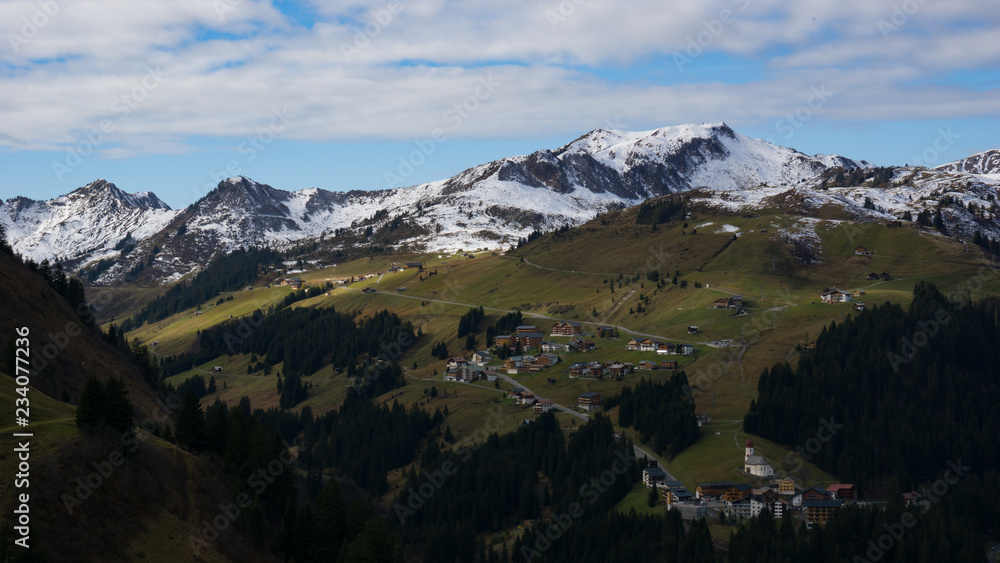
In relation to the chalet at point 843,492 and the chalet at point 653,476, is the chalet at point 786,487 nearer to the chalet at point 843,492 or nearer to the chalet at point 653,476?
the chalet at point 843,492

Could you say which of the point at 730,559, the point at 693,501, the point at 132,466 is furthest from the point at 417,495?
the point at 132,466

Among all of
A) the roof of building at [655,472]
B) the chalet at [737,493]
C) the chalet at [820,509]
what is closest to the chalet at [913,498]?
the chalet at [820,509]

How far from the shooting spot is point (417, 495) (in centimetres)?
17188

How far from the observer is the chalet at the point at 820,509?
136 metres

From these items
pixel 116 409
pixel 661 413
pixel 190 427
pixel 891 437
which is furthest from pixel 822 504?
pixel 116 409

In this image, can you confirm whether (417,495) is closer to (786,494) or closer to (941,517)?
(786,494)

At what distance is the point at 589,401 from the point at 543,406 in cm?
1076

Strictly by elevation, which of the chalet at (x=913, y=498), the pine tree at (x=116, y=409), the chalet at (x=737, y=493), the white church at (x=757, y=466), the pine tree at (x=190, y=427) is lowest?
the chalet at (x=913, y=498)

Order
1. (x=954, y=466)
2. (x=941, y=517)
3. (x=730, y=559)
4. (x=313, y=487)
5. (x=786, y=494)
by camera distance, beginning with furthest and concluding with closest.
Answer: (x=954, y=466), (x=313, y=487), (x=786, y=494), (x=941, y=517), (x=730, y=559)

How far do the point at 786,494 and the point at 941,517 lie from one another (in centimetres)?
2319

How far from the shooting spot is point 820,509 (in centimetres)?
13788

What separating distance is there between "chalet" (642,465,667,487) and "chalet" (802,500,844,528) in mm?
24055

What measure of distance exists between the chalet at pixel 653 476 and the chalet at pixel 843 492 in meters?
27.7

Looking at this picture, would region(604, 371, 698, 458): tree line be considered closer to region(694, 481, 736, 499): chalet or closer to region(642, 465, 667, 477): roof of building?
region(642, 465, 667, 477): roof of building
